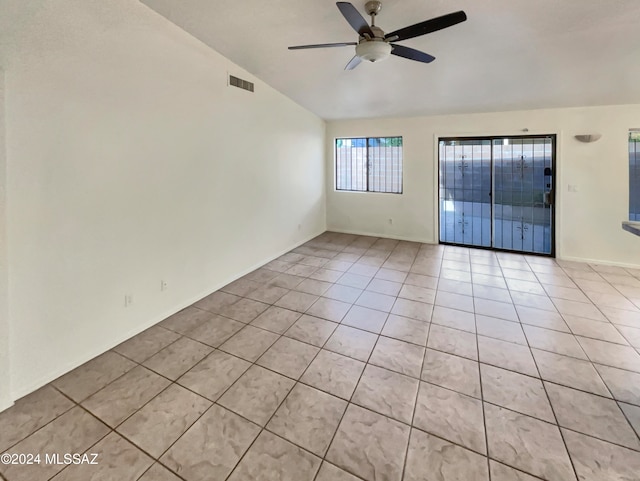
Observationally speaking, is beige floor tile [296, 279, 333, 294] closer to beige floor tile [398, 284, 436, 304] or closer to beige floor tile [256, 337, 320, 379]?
beige floor tile [398, 284, 436, 304]

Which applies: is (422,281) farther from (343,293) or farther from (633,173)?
(633,173)

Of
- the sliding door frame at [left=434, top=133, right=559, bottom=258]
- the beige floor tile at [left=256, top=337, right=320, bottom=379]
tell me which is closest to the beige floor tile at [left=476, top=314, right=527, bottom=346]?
the beige floor tile at [left=256, top=337, right=320, bottom=379]

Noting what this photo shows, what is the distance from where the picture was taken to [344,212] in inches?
267

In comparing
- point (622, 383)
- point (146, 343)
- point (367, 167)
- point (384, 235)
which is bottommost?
point (622, 383)

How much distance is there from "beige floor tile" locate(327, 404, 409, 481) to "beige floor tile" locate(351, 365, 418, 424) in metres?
0.06

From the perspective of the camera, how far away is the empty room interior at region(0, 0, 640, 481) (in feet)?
5.37

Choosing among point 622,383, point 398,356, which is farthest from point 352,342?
point 622,383

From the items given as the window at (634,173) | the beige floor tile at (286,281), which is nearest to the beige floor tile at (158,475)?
the beige floor tile at (286,281)

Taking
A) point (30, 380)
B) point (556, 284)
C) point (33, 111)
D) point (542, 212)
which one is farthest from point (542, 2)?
point (30, 380)

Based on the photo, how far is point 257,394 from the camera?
6.49 feet

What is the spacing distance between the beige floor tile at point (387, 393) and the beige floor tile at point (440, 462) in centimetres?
17

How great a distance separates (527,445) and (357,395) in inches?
37.7

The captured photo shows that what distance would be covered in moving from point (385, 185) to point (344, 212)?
1095 millimetres

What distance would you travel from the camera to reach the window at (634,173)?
4480 mm
